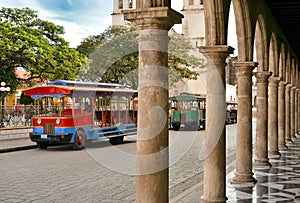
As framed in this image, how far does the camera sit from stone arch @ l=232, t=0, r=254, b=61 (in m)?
7.88

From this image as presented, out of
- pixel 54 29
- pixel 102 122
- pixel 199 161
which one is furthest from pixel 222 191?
pixel 54 29

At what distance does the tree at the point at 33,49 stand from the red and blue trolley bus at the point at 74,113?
625cm

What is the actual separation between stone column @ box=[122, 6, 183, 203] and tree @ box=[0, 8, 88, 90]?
18952mm

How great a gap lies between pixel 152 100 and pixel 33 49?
1999cm

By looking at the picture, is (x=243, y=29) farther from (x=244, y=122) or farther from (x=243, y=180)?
(x=243, y=180)

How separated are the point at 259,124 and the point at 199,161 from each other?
2.55 metres

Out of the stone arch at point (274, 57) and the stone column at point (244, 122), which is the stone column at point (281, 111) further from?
the stone column at point (244, 122)

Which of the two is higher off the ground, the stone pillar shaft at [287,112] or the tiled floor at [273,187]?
the stone pillar shaft at [287,112]

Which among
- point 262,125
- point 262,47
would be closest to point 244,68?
point 262,47

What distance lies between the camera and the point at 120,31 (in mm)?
35344

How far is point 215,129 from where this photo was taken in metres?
6.41

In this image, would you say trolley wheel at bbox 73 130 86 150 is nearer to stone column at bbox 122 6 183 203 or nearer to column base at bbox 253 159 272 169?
column base at bbox 253 159 272 169

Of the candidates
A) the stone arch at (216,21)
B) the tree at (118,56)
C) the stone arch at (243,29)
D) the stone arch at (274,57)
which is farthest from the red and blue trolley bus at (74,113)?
the tree at (118,56)

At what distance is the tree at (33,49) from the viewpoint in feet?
73.6
